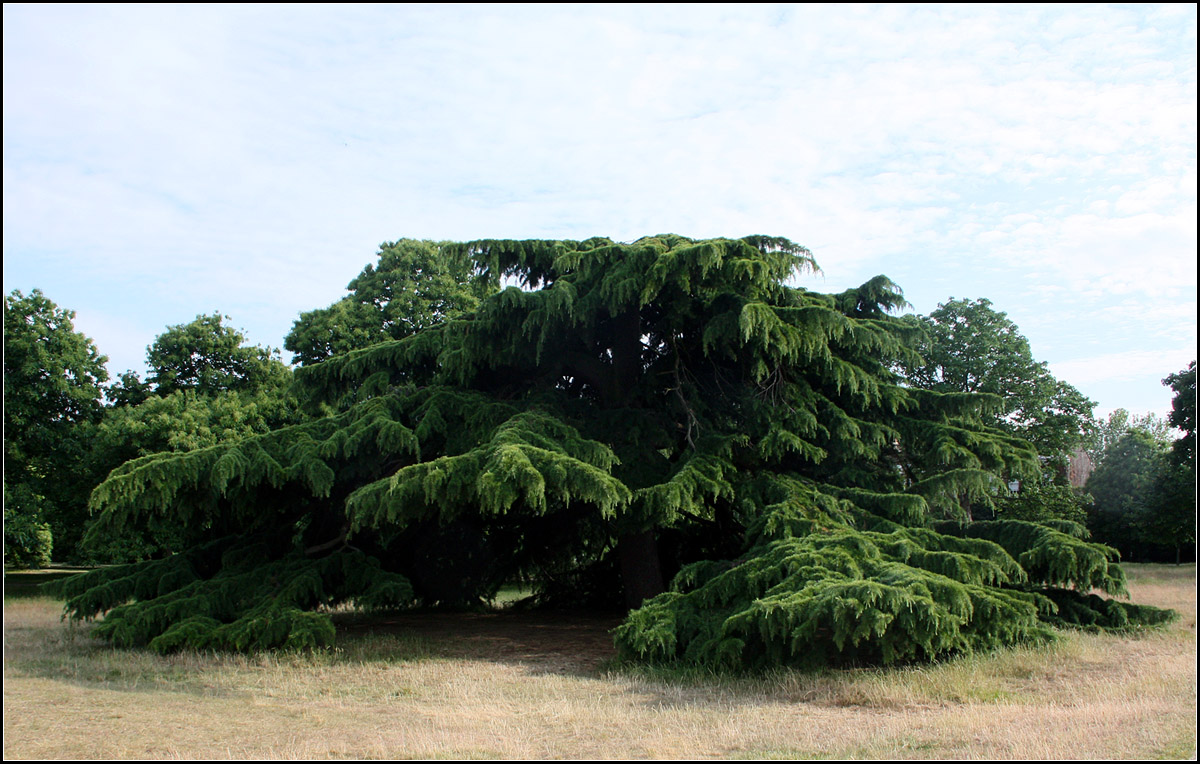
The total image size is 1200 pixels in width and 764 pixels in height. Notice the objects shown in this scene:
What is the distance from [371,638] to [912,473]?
9.18 m

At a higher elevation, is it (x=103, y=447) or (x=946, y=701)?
(x=103, y=447)

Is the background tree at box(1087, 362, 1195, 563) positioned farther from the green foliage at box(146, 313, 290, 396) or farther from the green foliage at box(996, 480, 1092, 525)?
the green foliage at box(146, 313, 290, 396)

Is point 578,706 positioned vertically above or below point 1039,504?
below

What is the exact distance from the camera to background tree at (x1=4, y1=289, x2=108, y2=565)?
68.1 ft

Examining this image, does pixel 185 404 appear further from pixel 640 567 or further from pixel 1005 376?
pixel 1005 376

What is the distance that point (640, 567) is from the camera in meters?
13.8

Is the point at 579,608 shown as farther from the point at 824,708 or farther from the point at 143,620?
the point at 824,708

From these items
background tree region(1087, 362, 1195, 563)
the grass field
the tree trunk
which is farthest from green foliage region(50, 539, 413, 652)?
background tree region(1087, 362, 1195, 563)

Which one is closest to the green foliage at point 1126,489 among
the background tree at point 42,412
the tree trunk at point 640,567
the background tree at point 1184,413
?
the background tree at point 1184,413

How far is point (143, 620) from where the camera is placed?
1102cm

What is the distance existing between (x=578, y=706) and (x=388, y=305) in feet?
63.9

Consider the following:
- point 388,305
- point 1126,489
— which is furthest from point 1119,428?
point 388,305

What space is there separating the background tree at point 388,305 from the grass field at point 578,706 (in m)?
14.2

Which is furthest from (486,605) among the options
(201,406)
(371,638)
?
(201,406)
